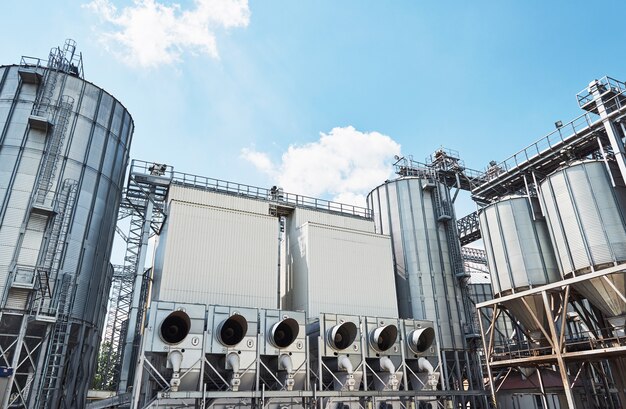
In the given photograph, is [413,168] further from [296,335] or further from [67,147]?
[67,147]

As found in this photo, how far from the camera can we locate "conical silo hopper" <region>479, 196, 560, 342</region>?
22391mm

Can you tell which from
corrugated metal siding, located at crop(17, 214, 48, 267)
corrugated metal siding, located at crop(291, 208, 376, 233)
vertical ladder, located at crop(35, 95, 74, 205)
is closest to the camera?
corrugated metal siding, located at crop(17, 214, 48, 267)

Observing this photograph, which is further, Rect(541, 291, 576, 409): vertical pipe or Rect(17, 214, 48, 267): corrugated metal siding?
Rect(17, 214, 48, 267): corrugated metal siding

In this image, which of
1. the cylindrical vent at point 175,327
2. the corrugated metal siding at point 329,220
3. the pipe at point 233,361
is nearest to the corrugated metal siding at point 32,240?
the cylindrical vent at point 175,327

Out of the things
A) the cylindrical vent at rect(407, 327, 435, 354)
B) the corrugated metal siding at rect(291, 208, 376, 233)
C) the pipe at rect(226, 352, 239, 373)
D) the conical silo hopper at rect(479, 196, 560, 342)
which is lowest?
the pipe at rect(226, 352, 239, 373)

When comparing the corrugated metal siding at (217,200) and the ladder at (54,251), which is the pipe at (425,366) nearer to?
the corrugated metal siding at (217,200)

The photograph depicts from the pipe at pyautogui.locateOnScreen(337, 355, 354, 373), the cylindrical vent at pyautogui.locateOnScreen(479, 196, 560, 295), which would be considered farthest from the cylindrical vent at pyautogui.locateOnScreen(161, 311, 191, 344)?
the cylindrical vent at pyautogui.locateOnScreen(479, 196, 560, 295)

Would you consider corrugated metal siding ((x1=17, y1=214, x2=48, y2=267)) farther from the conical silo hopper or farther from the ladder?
the conical silo hopper

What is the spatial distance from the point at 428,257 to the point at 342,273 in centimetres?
803

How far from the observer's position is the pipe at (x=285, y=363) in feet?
68.2

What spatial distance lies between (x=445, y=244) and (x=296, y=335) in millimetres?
16721

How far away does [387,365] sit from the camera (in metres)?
23.0

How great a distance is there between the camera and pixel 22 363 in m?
18.9

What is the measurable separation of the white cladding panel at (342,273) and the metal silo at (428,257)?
2448mm
